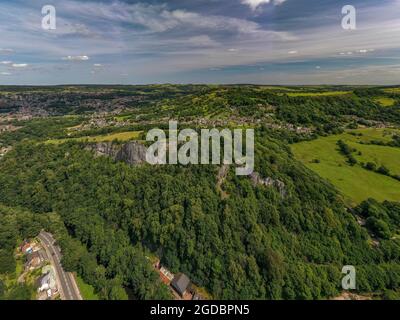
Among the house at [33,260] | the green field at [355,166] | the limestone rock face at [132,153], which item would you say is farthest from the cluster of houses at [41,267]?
the green field at [355,166]

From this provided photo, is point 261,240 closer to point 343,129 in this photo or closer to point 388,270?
point 388,270

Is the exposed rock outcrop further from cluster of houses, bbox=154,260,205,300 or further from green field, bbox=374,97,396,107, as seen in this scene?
green field, bbox=374,97,396,107

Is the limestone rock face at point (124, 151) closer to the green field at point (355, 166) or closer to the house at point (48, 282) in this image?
the house at point (48, 282)

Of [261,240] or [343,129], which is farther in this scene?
[343,129]

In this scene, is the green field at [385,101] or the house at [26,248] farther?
the green field at [385,101]

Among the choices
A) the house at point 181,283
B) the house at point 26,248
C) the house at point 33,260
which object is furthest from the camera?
the house at point 26,248

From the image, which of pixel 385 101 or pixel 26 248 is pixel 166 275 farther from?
pixel 385 101
